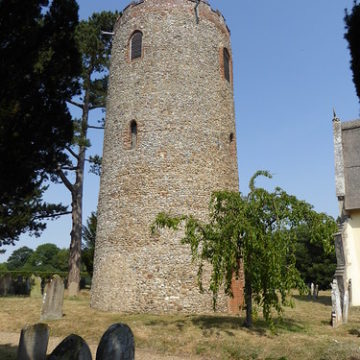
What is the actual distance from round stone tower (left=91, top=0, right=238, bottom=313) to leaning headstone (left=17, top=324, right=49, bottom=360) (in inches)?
247

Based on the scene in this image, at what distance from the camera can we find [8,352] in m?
8.97

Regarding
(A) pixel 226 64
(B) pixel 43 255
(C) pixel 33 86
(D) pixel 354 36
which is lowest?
(B) pixel 43 255

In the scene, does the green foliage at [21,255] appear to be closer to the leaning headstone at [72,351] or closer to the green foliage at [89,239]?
the green foliage at [89,239]

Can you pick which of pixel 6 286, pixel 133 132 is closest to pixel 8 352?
pixel 133 132

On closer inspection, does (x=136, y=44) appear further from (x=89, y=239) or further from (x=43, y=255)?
(x=43, y=255)

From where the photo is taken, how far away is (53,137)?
848 centimetres

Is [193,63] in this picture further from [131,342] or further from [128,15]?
[131,342]

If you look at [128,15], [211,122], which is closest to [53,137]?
[211,122]

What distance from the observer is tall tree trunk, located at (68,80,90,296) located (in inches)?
823

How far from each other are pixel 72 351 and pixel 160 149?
938cm

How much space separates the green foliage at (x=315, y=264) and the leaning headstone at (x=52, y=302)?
17506mm

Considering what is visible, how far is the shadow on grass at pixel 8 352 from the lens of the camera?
334 inches

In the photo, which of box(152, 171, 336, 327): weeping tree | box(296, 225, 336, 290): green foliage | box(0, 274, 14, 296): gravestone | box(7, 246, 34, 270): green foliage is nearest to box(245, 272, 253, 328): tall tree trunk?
box(152, 171, 336, 327): weeping tree

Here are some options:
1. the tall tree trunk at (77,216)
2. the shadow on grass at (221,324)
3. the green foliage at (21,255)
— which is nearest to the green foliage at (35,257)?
the green foliage at (21,255)
